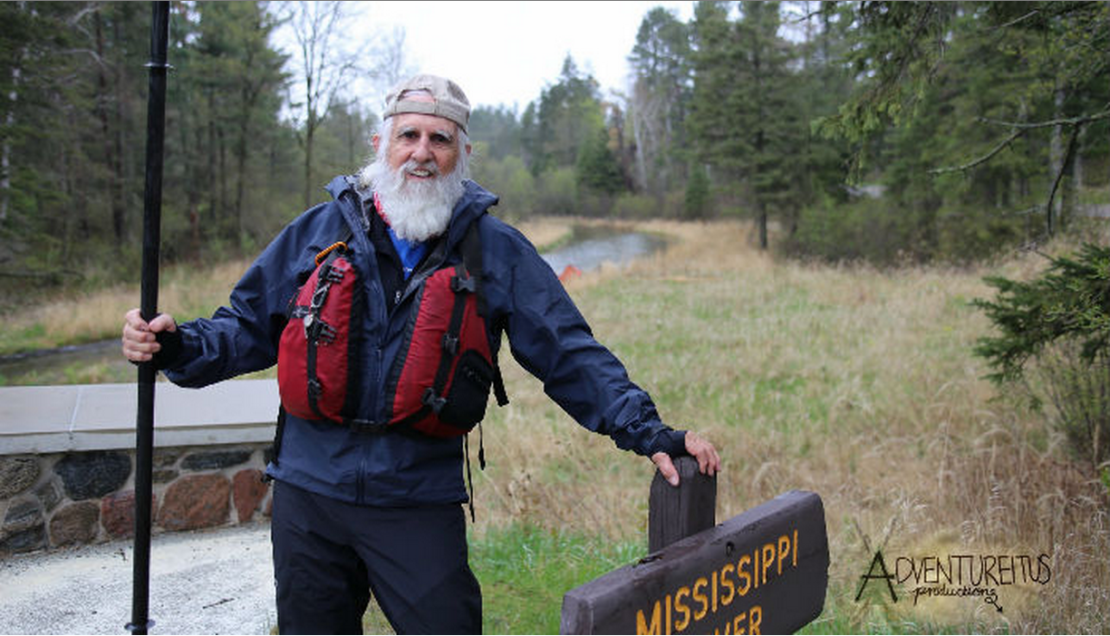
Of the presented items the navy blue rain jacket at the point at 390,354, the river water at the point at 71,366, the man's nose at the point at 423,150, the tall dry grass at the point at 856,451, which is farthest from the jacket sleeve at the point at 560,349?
the river water at the point at 71,366

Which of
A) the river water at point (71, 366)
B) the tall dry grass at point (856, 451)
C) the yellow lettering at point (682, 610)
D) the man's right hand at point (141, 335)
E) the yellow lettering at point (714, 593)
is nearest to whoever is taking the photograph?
the yellow lettering at point (682, 610)

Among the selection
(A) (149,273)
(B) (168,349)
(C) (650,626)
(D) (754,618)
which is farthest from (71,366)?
(C) (650,626)

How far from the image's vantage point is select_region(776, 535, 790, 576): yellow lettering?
6.73 ft

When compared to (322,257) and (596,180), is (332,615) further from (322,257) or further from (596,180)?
(596,180)

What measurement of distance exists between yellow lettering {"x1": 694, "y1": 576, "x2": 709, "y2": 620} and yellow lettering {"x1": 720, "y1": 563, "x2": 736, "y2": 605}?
0.21 feet

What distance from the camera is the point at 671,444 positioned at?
2.10m

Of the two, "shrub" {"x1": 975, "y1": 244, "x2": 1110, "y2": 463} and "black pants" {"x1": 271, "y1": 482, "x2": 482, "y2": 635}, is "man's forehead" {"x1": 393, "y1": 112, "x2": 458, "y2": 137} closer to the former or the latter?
"black pants" {"x1": 271, "y1": 482, "x2": 482, "y2": 635}

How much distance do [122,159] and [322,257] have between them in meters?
26.0

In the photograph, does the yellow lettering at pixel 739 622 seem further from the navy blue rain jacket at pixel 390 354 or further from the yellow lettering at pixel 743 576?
the navy blue rain jacket at pixel 390 354

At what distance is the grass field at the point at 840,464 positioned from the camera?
173 inches

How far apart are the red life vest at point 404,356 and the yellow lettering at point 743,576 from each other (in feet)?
2.50

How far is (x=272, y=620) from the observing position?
3752 millimetres

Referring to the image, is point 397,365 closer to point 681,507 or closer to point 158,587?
point 681,507

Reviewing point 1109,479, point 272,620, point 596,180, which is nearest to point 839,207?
point 1109,479
